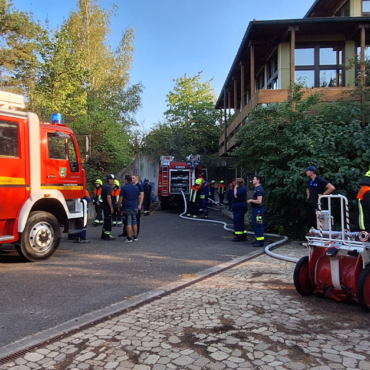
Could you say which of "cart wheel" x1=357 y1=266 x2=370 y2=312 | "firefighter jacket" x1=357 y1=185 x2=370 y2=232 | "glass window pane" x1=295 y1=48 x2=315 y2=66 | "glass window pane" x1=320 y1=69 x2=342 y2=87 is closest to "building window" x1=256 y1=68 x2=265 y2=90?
"glass window pane" x1=295 y1=48 x2=315 y2=66

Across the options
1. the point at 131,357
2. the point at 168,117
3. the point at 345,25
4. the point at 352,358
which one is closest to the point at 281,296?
the point at 352,358

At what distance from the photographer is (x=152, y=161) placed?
30.2 metres

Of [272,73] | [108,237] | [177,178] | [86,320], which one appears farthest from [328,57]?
[86,320]

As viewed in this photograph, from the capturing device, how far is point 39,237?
7.32 meters

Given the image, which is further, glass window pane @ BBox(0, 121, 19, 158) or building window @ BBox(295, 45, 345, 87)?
building window @ BBox(295, 45, 345, 87)

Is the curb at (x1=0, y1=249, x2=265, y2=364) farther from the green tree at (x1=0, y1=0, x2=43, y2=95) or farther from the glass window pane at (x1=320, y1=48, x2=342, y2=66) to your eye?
the green tree at (x1=0, y1=0, x2=43, y2=95)

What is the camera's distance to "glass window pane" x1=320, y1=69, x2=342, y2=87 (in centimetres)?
1482

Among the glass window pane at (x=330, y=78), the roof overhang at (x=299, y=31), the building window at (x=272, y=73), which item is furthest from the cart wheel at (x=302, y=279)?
the building window at (x=272, y=73)

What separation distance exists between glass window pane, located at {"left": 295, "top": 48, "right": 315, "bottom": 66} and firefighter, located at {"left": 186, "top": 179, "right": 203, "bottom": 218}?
244 inches

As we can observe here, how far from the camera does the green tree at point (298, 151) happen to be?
29.3 ft

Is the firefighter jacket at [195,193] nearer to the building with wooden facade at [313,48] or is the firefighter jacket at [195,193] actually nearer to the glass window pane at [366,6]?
the building with wooden facade at [313,48]

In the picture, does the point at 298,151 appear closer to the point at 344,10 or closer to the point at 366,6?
the point at 366,6

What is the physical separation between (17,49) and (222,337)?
18.4 m

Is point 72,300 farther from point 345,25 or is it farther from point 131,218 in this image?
point 345,25
